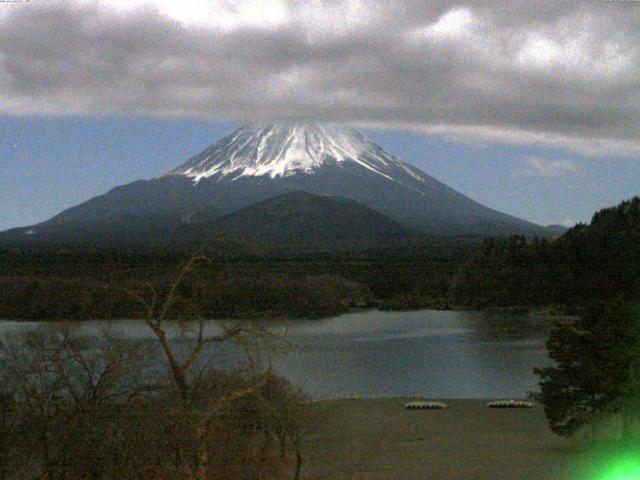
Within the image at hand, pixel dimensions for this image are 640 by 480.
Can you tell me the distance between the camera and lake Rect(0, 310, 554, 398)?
14203mm

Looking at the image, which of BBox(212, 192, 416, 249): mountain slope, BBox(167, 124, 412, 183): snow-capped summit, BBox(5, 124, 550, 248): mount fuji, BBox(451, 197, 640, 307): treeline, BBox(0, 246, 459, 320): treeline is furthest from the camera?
BBox(167, 124, 412, 183): snow-capped summit

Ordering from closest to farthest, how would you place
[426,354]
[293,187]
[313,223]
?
1. [426,354]
2. [313,223]
3. [293,187]

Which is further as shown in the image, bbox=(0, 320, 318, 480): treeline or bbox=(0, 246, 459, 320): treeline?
bbox=(0, 246, 459, 320): treeline

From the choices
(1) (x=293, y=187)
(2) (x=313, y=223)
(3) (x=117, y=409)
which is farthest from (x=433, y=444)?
(1) (x=293, y=187)

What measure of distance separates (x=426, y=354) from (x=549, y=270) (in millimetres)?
3595

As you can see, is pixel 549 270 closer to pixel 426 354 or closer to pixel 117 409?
pixel 426 354

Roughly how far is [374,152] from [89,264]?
5316 centimetres

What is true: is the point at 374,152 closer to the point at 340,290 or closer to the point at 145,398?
the point at 340,290

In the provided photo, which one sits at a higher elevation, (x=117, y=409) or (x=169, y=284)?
(x=169, y=284)

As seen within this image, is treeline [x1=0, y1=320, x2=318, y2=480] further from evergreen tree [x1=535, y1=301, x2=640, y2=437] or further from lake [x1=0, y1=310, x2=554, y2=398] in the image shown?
lake [x1=0, y1=310, x2=554, y2=398]

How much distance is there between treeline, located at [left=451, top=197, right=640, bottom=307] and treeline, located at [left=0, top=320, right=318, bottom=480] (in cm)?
863

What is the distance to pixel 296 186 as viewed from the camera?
147ft

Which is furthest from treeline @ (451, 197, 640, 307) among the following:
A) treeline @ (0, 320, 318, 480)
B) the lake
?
treeline @ (0, 320, 318, 480)

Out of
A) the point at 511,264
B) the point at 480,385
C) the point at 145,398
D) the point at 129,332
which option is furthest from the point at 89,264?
the point at 480,385
